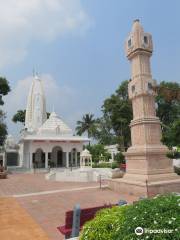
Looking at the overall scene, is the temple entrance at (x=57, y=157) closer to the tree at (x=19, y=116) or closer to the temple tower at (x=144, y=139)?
the tree at (x=19, y=116)

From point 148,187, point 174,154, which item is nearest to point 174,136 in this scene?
point 174,154

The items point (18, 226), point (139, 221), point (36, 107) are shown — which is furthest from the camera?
point (36, 107)

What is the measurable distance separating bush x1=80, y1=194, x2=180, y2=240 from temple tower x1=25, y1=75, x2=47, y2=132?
38143mm

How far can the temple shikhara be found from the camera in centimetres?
3409

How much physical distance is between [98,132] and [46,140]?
59.9ft

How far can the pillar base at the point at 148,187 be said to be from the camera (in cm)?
1109

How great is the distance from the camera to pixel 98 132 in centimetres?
5053

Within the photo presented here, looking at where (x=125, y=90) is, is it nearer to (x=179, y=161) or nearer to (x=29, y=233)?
(x=179, y=161)

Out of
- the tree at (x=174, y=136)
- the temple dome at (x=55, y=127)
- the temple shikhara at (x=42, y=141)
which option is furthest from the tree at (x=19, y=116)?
the tree at (x=174, y=136)

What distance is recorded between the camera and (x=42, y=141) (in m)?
33.9

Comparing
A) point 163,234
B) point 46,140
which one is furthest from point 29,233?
point 46,140

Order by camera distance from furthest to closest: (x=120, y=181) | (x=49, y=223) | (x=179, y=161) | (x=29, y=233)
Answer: (x=179, y=161) < (x=120, y=181) < (x=49, y=223) < (x=29, y=233)

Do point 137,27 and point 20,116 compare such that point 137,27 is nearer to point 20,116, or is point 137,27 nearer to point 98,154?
point 98,154

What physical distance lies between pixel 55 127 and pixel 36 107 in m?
7.87
